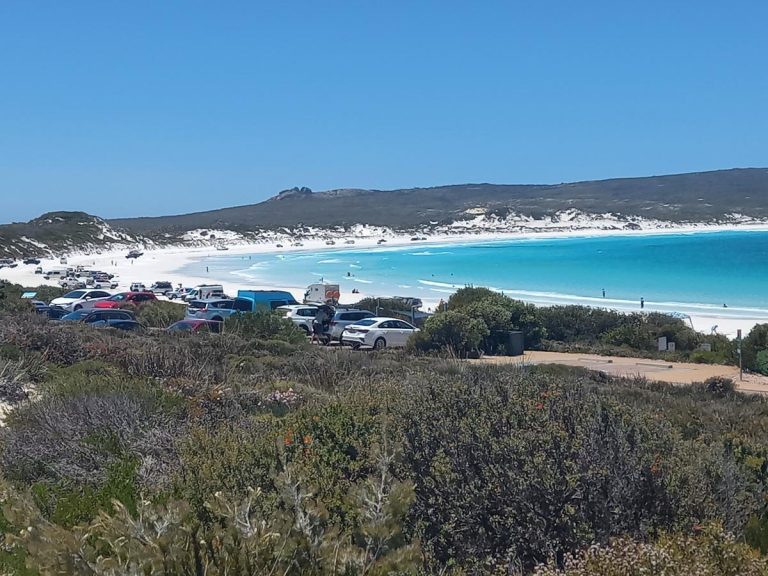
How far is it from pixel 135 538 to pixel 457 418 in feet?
9.83

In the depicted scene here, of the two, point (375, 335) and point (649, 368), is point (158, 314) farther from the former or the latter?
point (649, 368)

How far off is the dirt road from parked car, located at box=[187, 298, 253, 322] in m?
11.2

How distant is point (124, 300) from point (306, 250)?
3828 inches

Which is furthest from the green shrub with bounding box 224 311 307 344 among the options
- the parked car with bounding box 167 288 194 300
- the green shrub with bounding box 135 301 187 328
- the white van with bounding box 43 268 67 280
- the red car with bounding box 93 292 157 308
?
the white van with bounding box 43 268 67 280

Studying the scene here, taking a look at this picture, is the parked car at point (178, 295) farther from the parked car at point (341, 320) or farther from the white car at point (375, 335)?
the white car at point (375, 335)

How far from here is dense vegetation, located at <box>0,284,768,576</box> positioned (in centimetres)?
359

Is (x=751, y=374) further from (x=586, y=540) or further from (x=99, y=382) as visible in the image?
(x=586, y=540)

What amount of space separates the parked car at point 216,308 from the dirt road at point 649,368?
36.9 ft

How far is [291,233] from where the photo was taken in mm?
163125

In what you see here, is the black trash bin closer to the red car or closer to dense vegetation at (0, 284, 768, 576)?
the red car

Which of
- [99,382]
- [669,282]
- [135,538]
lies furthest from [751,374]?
[669,282]

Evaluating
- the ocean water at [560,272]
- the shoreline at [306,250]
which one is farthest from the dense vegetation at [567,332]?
the ocean water at [560,272]

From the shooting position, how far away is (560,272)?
88.4 metres

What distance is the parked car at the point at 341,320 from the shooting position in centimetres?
3042
